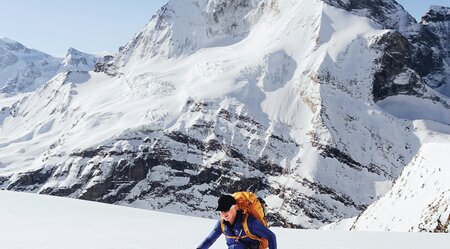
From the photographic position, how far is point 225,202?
10.4 meters

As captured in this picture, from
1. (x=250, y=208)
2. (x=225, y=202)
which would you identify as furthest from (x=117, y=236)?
(x=225, y=202)

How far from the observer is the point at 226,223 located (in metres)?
10.8

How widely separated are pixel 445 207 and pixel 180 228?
29.9 metres

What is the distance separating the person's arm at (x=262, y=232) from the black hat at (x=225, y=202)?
58cm

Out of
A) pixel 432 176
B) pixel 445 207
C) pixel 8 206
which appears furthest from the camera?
pixel 432 176

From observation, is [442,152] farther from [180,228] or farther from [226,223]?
[226,223]

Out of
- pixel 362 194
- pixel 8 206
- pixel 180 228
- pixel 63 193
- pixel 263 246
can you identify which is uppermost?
pixel 263 246

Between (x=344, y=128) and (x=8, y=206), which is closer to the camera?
(x=8, y=206)

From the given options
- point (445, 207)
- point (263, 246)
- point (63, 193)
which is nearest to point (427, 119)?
point (63, 193)

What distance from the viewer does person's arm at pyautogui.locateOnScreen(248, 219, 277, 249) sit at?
10320 millimetres


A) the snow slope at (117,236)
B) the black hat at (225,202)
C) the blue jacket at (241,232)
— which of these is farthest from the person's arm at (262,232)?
the snow slope at (117,236)

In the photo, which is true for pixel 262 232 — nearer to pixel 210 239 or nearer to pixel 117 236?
pixel 210 239

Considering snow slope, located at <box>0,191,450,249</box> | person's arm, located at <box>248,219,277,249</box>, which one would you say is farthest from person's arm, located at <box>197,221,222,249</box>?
snow slope, located at <box>0,191,450,249</box>

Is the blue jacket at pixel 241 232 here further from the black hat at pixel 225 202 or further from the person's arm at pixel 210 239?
the black hat at pixel 225 202
